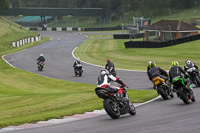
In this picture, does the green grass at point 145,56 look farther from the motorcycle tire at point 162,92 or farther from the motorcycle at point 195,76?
the motorcycle tire at point 162,92

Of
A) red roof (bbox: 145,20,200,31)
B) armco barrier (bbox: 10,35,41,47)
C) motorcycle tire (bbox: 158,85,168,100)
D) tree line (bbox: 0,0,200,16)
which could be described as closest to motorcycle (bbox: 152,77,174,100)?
motorcycle tire (bbox: 158,85,168,100)

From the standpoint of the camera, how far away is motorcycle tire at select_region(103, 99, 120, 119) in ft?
42.8

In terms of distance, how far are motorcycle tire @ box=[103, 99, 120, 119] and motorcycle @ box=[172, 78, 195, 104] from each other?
3204 millimetres

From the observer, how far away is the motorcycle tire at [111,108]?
1303 centimetres

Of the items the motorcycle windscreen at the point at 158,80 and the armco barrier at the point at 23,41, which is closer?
the motorcycle windscreen at the point at 158,80

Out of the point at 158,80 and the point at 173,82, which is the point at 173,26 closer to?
the point at 158,80

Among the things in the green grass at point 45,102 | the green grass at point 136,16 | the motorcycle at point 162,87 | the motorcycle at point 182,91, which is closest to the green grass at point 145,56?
the green grass at point 45,102

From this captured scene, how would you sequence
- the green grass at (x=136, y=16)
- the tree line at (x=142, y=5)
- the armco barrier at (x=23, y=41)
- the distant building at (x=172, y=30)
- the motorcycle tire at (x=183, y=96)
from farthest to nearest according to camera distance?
1. the tree line at (x=142, y=5)
2. the green grass at (x=136, y=16)
3. the armco barrier at (x=23, y=41)
4. the distant building at (x=172, y=30)
5. the motorcycle tire at (x=183, y=96)

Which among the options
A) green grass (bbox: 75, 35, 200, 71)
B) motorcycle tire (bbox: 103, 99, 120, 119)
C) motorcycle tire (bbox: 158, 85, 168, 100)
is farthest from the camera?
green grass (bbox: 75, 35, 200, 71)

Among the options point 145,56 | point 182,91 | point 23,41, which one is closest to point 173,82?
point 182,91

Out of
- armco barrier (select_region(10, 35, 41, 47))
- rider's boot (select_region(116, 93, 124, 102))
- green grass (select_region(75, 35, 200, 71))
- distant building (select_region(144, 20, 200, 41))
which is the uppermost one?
distant building (select_region(144, 20, 200, 41))

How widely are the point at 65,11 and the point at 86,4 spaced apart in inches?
1064

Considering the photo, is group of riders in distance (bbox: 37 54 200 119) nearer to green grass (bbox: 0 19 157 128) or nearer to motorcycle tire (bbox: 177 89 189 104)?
motorcycle tire (bbox: 177 89 189 104)

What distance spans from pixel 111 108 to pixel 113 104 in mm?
198
